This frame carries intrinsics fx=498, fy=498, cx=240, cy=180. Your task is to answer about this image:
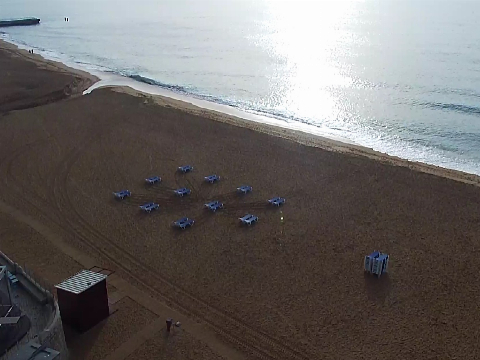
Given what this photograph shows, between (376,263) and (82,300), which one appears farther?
(376,263)

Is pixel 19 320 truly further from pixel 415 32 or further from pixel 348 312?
pixel 415 32

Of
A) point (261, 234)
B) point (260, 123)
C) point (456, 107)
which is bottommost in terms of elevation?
point (260, 123)

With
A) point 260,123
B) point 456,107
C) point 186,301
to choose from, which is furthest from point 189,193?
point 456,107

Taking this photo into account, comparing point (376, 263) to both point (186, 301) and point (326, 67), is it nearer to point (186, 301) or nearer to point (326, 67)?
point (186, 301)

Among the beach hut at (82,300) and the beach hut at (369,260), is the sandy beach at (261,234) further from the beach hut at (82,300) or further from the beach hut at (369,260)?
the beach hut at (82,300)

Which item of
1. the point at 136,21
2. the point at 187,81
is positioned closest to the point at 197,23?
the point at 136,21

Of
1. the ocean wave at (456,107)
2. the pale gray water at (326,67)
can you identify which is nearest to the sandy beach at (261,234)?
the pale gray water at (326,67)
